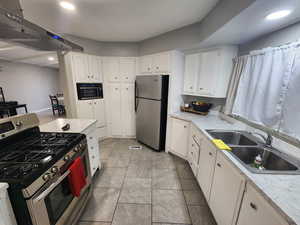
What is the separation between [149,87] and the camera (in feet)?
9.24

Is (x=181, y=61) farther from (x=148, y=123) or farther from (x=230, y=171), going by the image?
(x=230, y=171)

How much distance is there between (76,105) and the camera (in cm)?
284

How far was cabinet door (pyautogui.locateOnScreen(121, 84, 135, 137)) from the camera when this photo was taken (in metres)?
3.33

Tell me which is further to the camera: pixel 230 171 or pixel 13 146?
pixel 13 146

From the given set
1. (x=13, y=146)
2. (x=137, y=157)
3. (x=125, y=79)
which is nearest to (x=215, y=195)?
(x=137, y=157)

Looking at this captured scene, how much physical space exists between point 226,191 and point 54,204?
1.55 meters

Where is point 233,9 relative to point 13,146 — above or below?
above

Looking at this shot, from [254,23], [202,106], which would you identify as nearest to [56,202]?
[202,106]

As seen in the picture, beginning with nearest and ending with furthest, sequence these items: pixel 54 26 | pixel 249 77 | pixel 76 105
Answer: pixel 249 77
pixel 54 26
pixel 76 105

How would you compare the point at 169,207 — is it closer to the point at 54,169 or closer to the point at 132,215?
the point at 132,215

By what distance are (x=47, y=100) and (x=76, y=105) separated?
281 inches

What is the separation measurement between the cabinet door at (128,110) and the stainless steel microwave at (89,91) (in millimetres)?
576

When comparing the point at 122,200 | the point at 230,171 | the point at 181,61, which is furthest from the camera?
the point at 181,61

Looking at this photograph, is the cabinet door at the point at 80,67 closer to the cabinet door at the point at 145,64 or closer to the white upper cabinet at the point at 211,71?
the cabinet door at the point at 145,64
